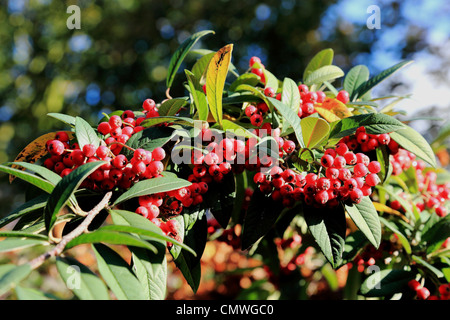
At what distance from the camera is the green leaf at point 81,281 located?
545 mm

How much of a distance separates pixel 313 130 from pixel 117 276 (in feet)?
1.89

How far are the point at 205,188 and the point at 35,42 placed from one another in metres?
7.39

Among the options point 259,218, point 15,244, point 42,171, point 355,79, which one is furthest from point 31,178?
point 355,79

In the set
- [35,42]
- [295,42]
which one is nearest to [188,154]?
[295,42]

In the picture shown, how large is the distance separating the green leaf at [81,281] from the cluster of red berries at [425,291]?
917 millimetres

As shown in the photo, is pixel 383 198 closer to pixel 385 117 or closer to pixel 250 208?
pixel 385 117

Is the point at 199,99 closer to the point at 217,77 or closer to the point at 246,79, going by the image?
the point at 217,77

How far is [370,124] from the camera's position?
2.91 ft

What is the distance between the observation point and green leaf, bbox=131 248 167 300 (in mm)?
659

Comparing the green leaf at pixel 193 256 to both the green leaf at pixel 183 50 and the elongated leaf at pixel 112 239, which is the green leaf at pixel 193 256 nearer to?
the elongated leaf at pixel 112 239

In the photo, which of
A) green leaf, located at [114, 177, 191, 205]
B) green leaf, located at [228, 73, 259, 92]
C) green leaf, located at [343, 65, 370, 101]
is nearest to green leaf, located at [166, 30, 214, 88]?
green leaf, located at [228, 73, 259, 92]

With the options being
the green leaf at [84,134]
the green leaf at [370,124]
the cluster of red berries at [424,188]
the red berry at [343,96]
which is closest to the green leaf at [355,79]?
the red berry at [343,96]

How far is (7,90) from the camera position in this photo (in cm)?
694

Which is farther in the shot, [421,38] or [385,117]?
[421,38]
